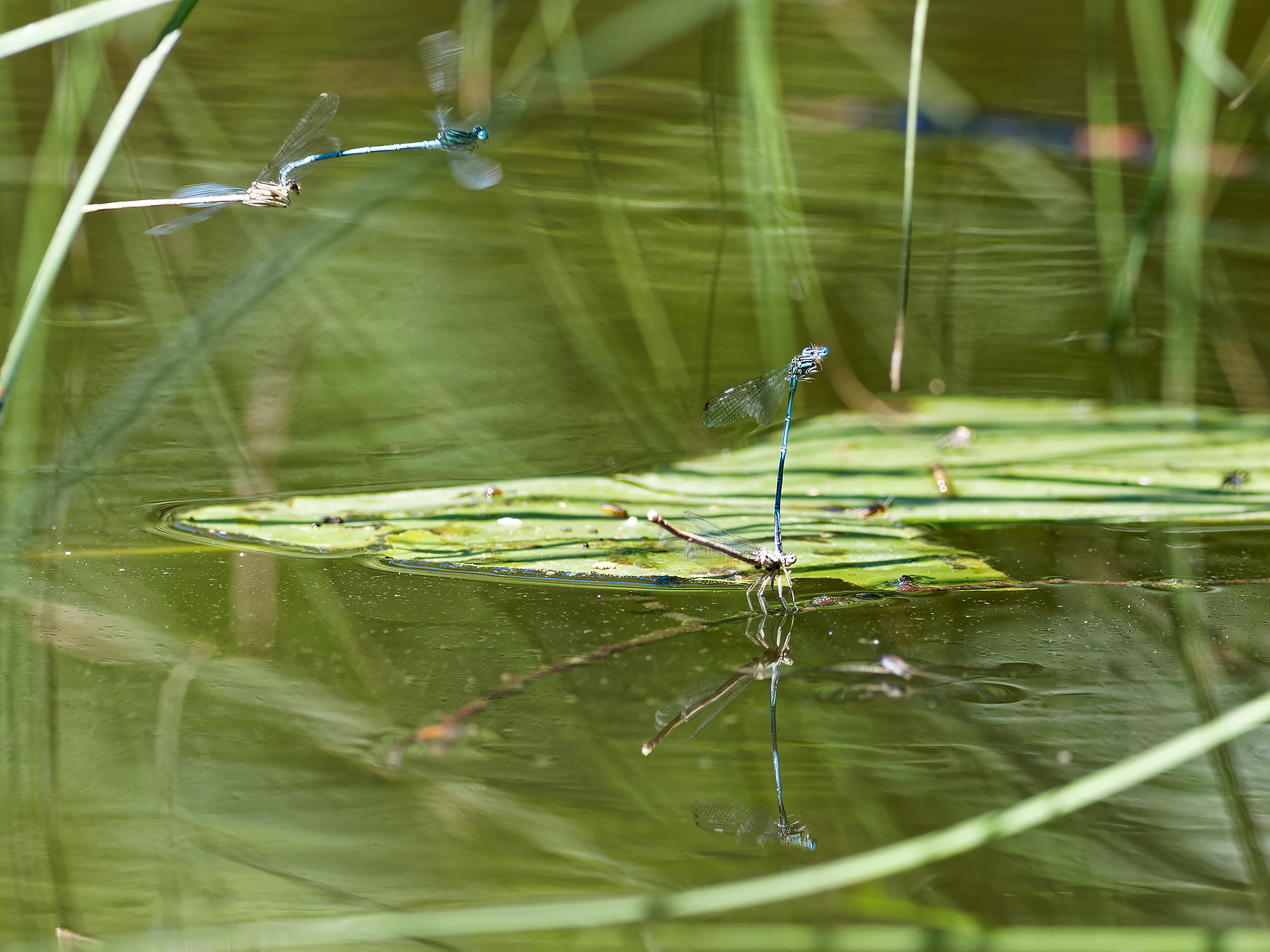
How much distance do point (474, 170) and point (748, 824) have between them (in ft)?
3.50

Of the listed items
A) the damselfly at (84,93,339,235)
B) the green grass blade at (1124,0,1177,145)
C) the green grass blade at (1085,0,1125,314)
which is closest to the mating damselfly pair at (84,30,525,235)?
the damselfly at (84,93,339,235)

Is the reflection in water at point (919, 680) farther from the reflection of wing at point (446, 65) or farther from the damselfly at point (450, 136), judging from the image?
the reflection of wing at point (446, 65)

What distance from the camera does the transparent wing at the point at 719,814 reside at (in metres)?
0.70

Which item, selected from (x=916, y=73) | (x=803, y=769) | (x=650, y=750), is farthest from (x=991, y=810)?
(x=916, y=73)

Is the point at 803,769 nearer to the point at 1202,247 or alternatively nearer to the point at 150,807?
the point at 150,807

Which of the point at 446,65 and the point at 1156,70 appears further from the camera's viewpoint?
the point at 1156,70

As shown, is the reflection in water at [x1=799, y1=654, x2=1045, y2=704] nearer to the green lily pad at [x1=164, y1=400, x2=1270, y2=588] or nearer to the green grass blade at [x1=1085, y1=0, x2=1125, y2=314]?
the green lily pad at [x1=164, y1=400, x2=1270, y2=588]

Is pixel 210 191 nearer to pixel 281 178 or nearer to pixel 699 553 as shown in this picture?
pixel 281 178

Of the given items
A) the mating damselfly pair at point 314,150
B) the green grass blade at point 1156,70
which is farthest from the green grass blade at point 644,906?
the green grass blade at point 1156,70

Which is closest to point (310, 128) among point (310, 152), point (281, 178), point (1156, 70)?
point (310, 152)

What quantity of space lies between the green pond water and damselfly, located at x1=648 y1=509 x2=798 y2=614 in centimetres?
3

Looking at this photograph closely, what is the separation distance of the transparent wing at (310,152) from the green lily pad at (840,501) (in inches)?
14.2

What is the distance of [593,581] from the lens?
3.37ft

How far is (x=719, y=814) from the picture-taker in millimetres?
708
